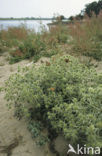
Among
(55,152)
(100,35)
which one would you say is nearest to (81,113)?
(55,152)

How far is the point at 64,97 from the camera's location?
1783 mm

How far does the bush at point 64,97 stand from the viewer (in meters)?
1.37

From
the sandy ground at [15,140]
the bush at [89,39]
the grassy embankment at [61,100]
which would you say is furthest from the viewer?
the bush at [89,39]

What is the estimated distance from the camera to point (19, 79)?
2.05m

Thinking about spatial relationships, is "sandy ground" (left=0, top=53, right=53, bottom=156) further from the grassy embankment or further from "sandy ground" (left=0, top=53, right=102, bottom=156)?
the grassy embankment

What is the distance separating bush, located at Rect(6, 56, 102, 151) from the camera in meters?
1.37

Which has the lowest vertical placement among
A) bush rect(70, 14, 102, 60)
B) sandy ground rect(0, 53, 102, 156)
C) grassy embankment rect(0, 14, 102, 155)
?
sandy ground rect(0, 53, 102, 156)

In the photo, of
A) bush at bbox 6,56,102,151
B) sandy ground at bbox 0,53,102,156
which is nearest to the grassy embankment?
bush at bbox 6,56,102,151

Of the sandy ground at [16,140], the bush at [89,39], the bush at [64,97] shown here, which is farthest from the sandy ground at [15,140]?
the bush at [89,39]

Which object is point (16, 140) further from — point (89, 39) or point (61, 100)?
point (89, 39)

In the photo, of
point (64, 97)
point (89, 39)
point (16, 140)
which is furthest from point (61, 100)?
point (89, 39)

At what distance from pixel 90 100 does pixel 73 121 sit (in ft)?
0.89

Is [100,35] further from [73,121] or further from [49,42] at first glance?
[73,121]

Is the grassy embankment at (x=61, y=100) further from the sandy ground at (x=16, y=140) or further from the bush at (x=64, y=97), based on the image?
the sandy ground at (x=16, y=140)
